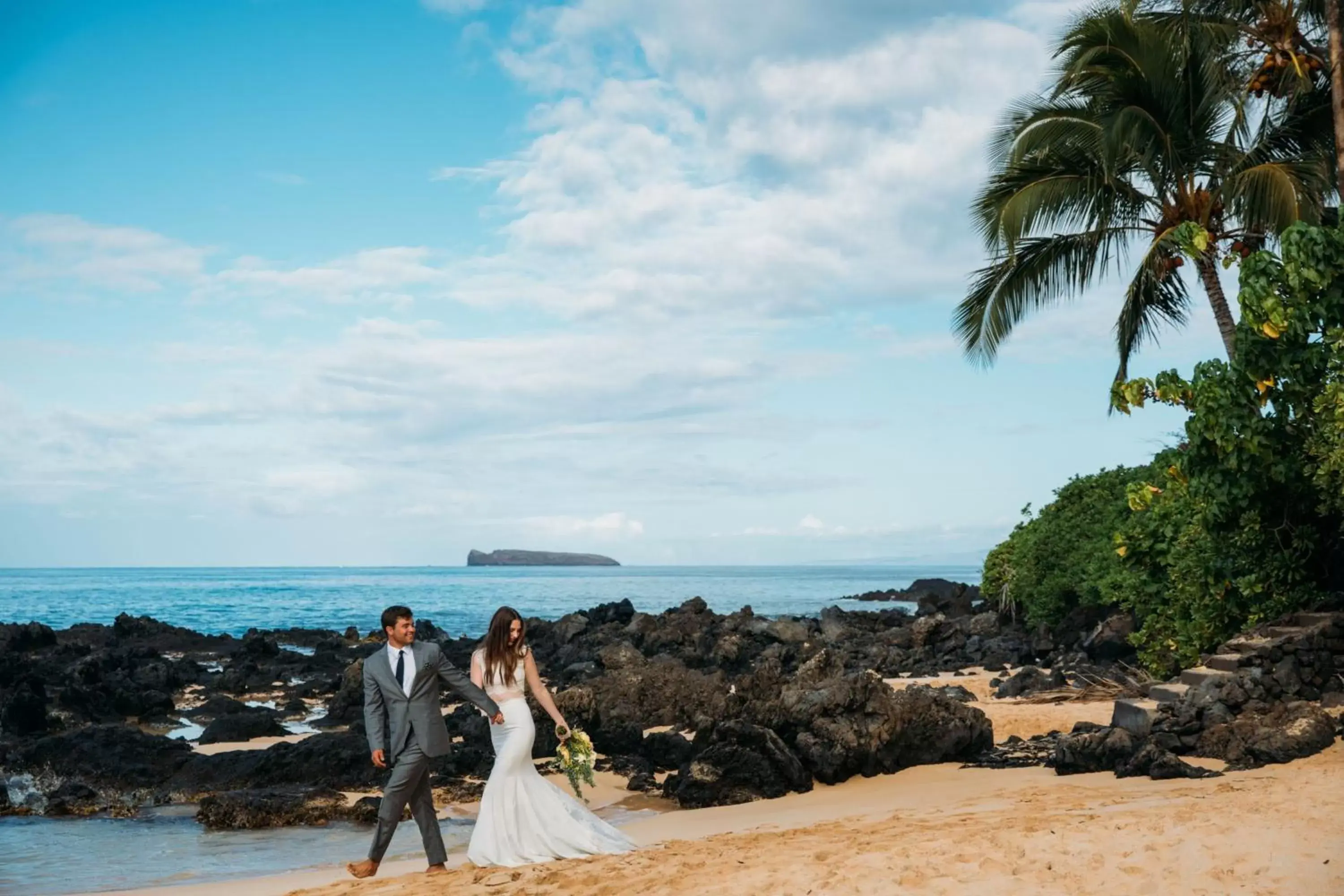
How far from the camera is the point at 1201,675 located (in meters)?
12.1

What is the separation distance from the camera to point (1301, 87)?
16.8 meters

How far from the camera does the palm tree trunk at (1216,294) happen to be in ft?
58.1

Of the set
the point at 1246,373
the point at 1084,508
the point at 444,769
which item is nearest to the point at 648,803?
the point at 444,769

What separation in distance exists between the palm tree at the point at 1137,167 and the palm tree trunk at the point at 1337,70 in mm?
1814

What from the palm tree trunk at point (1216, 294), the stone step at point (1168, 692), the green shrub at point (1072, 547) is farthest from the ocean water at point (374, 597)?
the stone step at point (1168, 692)

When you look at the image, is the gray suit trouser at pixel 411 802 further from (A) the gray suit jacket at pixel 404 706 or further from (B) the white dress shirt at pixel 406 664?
(B) the white dress shirt at pixel 406 664

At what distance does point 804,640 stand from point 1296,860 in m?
21.5

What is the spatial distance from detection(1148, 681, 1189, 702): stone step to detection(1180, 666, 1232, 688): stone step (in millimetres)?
67

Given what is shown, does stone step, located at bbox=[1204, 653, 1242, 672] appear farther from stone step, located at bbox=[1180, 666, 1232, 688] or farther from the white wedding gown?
the white wedding gown

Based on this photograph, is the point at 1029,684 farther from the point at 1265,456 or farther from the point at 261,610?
the point at 261,610

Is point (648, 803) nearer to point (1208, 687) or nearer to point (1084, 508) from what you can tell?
point (1208, 687)

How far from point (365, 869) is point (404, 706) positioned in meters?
1.16

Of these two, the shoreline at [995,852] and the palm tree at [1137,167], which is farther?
the palm tree at [1137,167]

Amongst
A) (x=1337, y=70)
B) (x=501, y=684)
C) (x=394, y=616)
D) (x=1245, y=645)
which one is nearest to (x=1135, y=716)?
(x=1245, y=645)
